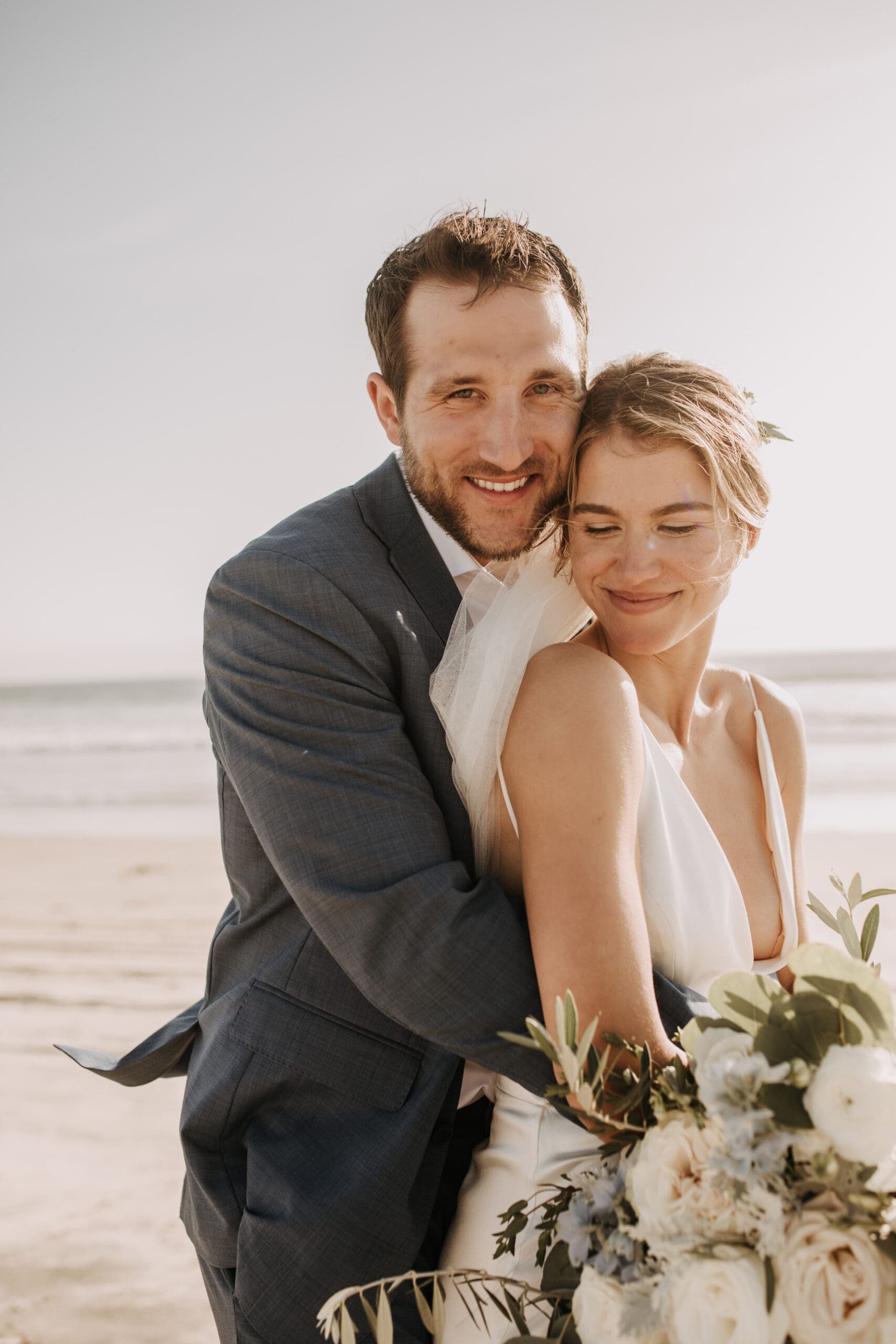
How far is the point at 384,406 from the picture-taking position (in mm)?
2830

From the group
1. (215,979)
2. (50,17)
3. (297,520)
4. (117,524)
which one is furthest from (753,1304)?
(117,524)

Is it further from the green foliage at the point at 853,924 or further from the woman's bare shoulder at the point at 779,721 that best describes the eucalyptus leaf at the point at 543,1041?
the woman's bare shoulder at the point at 779,721

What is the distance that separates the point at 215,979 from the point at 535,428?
59.8 inches

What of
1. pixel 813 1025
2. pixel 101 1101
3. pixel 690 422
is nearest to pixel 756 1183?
pixel 813 1025

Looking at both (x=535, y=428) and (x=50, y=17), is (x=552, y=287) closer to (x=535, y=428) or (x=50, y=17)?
(x=535, y=428)

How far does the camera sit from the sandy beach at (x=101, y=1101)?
3.87 m

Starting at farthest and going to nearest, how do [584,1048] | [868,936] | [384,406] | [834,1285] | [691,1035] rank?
[384,406], [868,936], [691,1035], [584,1048], [834,1285]

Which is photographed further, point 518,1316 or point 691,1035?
point 518,1316

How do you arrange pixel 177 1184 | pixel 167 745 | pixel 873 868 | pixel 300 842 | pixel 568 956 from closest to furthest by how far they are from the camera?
pixel 568 956 → pixel 300 842 → pixel 177 1184 → pixel 873 868 → pixel 167 745

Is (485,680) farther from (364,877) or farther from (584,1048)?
(584,1048)

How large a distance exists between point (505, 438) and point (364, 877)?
1.13m

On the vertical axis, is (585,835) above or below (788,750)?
above

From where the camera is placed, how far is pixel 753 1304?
1.12 meters

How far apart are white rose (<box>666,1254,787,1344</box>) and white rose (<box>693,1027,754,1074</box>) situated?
0.21 metres
